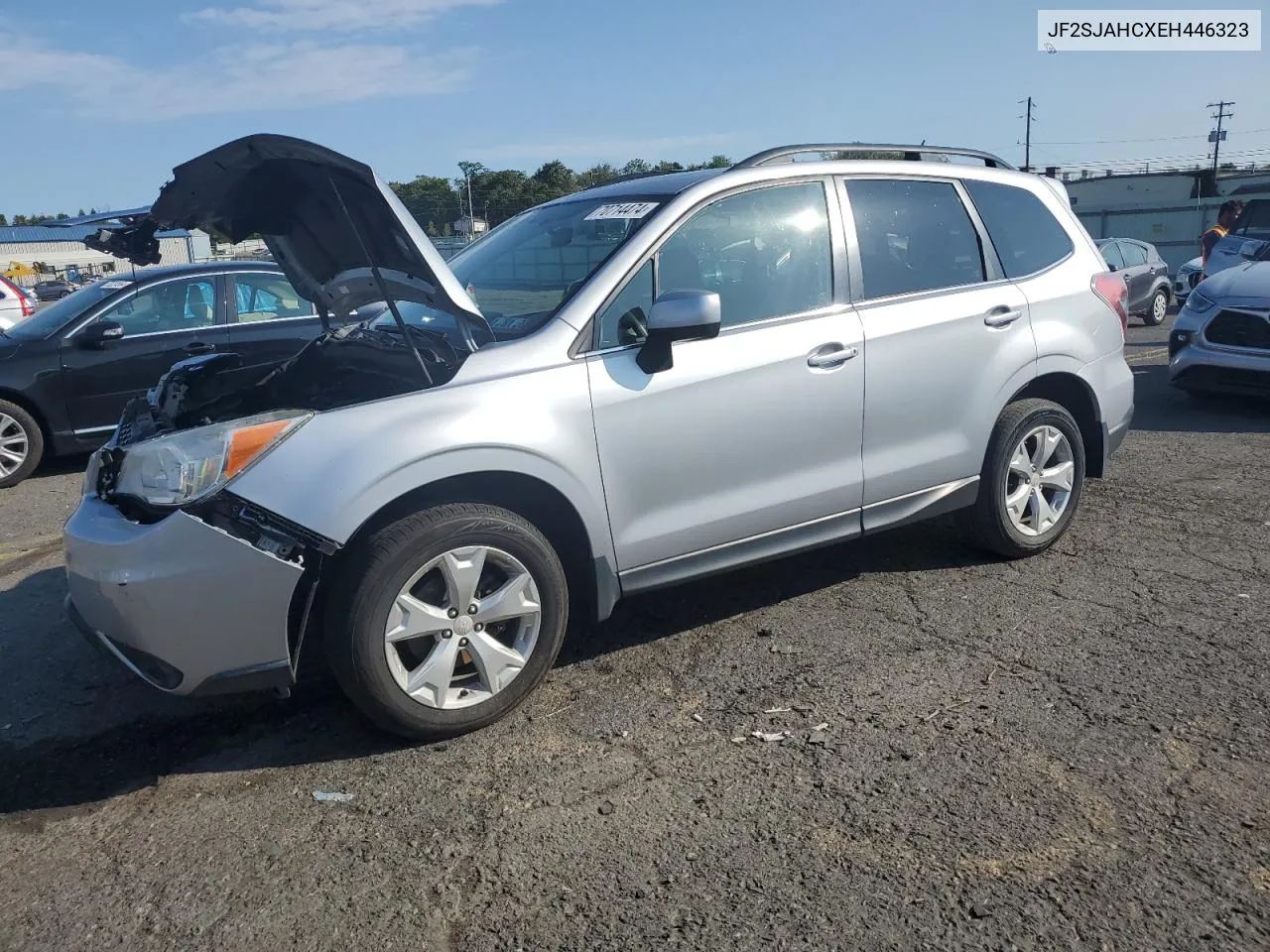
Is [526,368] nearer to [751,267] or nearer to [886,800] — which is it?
[751,267]

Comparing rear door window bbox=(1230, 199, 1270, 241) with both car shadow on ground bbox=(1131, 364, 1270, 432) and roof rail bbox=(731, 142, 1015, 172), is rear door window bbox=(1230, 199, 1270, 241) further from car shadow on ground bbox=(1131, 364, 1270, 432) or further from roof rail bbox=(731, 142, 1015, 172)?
roof rail bbox=(731, 142, 1015, 172)

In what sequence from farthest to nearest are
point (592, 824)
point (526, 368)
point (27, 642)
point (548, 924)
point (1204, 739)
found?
point (27, 642)
point (526, 368)
point (1204, 739)
point (592, 824)
point (548, 924)

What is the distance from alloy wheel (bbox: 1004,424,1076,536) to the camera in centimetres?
485

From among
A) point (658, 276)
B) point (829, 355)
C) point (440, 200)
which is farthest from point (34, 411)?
point (440, 200)

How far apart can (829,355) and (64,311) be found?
6.69 meters

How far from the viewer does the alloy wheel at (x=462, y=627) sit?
3.30 metres

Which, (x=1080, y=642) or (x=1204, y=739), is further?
(x=1080, y=642)

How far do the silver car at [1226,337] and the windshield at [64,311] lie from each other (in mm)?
8692

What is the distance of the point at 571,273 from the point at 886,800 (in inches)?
85.7

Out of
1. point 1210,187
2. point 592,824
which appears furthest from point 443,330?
point 1210,187

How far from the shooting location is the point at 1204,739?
328 centimetres

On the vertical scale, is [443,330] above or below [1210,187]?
above

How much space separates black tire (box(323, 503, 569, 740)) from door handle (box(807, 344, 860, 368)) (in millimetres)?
1338

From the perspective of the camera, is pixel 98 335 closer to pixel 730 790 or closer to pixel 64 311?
pixel 64 311
